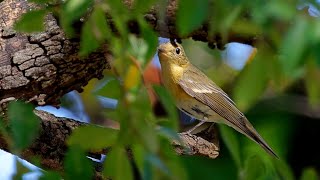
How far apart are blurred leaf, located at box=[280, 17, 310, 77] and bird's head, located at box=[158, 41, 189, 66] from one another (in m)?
1.78

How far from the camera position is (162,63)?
296 centimetres

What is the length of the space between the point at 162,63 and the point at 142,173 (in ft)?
6.47

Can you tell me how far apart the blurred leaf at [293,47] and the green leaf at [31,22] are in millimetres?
312

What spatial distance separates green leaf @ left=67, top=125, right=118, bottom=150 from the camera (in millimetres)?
1019

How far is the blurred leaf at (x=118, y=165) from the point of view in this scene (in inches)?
40.7

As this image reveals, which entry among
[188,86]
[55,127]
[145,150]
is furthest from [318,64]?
[188,86]

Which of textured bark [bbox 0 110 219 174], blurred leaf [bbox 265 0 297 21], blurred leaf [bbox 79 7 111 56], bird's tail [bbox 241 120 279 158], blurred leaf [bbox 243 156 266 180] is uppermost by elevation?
blurred leaf [bbox 265 0 297 21]

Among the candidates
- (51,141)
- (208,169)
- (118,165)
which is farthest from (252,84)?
(51,141)

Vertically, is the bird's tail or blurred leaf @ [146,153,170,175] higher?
blurred leaf @ [146,153,170,175]

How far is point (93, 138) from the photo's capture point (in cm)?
102

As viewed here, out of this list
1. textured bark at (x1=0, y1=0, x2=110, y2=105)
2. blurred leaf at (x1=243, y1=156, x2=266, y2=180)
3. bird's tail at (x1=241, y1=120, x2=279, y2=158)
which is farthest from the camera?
bird's tail at (x1=241, y1=120, x2=279, y2=158)

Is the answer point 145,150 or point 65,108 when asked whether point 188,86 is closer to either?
point 65,108

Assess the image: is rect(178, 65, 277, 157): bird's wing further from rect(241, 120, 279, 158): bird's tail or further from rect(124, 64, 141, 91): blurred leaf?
rect(124, 64, 141, 91): blurred leaf

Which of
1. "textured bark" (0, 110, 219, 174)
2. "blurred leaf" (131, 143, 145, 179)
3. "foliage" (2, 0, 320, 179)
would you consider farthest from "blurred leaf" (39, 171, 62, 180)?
"textured bark" (0, 110, 219, 174)
